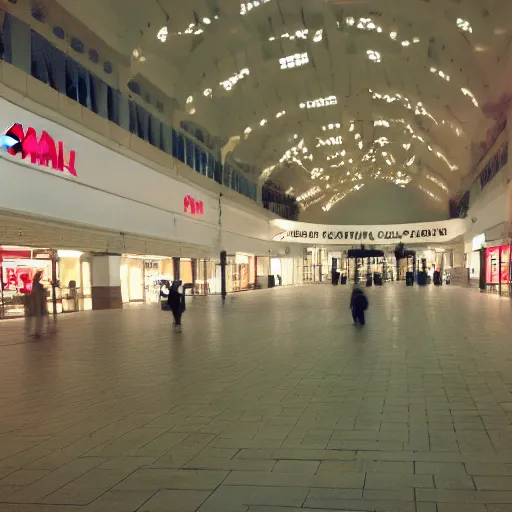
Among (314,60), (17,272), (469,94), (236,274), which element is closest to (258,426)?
(17,272)

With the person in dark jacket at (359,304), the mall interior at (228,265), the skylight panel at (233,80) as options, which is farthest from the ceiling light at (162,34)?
the person in dark jacket at (359,304)

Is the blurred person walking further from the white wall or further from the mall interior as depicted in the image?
the white wall

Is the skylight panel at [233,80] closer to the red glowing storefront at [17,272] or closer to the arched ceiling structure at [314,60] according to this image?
the arched ceiling structure at [314,60]

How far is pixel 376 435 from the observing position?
5.49 metres

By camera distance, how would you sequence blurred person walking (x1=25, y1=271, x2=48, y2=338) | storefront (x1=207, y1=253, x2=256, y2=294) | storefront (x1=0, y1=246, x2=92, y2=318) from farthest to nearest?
storefront (x1=207, y1=253, x2=256, y2=294) → storefront (x1=0, y1=246, x2=92, y2=318) → blurred person walking (x1=25, y1=271, x2=48, y2=338)

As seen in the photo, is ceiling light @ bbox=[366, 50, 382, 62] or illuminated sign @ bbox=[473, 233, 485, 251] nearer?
ceiling light @ bbox=[366, 50, 382, 62]

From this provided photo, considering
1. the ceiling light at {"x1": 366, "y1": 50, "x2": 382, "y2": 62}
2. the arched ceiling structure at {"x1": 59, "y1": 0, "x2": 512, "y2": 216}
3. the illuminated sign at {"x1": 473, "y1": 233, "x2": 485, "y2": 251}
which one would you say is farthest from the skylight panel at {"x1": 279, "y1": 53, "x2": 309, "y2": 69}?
the illuminated sign at {"x1": 473, "y1": 233, "x2": 485, "y2": 251}

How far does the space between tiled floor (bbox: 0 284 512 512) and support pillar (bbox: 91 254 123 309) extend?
402 inches

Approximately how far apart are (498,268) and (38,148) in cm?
2326

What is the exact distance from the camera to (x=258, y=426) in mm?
5930

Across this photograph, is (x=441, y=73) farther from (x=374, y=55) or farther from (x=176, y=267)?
(x=176, y=267)

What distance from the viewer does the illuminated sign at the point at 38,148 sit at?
605 inches

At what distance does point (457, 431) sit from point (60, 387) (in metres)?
5.16

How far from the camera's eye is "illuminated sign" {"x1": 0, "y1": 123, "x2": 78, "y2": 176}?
1538 centimetres
